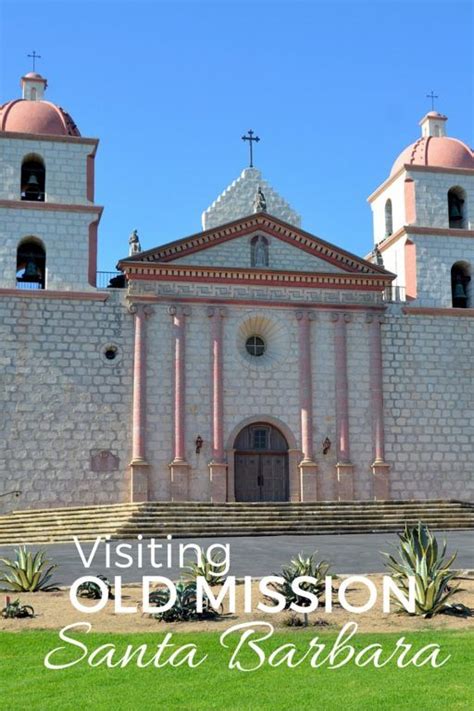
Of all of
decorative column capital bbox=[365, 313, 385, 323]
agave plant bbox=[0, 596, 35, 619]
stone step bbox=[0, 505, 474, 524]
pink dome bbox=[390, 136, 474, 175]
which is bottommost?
agave plant bbox=[0, 596, 35, 619]

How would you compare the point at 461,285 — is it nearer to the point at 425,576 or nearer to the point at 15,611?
the point at 425,576

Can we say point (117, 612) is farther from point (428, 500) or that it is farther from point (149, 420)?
point (428, 500)

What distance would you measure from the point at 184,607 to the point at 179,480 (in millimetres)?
17576

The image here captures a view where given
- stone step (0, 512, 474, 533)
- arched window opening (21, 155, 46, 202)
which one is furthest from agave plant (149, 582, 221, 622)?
arched window opening (21, 155, 46, 202)

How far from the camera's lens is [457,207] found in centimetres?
3375

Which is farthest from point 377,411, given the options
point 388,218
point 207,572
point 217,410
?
point 207,572

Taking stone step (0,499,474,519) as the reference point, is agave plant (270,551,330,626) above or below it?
below

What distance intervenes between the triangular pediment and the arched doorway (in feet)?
17.0

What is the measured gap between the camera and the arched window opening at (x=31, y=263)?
29.5m

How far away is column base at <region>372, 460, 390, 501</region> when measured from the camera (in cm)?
2994

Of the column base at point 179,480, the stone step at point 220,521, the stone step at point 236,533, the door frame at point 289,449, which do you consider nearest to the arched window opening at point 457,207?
the door frame at point 289,449

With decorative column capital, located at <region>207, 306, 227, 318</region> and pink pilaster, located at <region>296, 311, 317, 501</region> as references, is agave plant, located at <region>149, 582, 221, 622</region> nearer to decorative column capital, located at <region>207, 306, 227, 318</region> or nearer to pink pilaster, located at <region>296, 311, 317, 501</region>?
pink pilaster, located at <region>296, 311, 317, 501</region>

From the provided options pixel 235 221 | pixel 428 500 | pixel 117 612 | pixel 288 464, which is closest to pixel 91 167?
pixel 235 221

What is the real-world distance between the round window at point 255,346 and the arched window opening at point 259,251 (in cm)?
233
